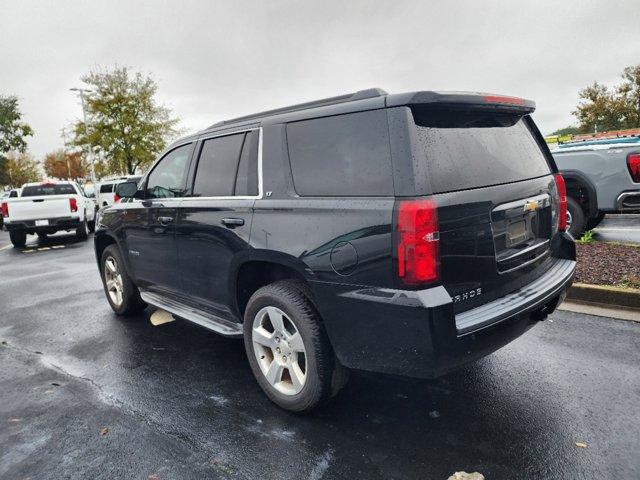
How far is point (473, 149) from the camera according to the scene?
2.70 metres

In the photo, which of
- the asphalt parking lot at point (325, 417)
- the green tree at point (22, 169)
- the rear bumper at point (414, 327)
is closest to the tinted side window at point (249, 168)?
the rear bumper at point (414, 327)

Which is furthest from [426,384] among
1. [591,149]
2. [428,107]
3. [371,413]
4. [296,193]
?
[591,149]

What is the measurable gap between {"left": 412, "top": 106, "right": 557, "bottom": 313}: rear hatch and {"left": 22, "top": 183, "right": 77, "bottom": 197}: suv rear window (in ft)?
49.2

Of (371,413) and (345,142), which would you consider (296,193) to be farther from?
(371,413)

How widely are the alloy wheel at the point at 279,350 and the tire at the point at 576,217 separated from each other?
589cm

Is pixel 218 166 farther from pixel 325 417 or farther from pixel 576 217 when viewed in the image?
pixel 576 217

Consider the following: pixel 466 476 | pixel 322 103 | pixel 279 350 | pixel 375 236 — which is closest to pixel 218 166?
pixel 322 103

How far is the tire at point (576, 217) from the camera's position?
713cm

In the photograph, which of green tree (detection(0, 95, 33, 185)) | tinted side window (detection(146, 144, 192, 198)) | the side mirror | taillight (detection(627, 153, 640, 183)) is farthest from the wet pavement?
green tree (detection(0, 95, 33, 185))

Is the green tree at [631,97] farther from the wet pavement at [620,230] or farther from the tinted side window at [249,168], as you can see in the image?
the tinted side window at [249,168]

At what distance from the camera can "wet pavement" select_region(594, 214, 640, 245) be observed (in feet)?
24.7

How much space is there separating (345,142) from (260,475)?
1.88 meters

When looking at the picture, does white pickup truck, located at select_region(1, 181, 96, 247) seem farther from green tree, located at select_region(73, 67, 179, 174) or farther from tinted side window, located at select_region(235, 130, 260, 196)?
green tree, located at select_region(73, 67, 179, 174)

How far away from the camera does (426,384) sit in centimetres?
334
